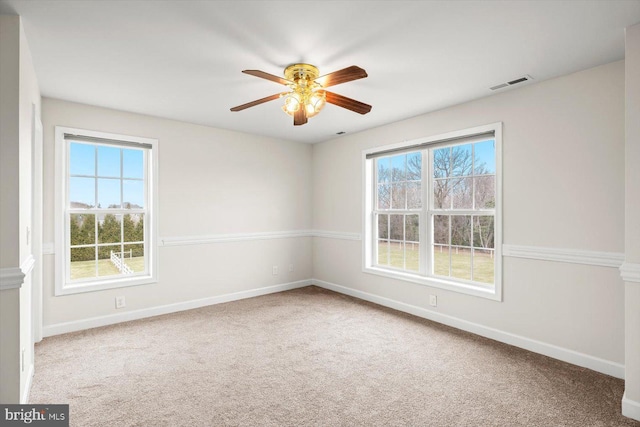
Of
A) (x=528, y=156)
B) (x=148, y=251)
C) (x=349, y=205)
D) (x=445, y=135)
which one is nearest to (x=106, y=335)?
(x=148, y=251)

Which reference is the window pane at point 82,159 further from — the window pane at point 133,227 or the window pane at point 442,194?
the window pane at point 442,194

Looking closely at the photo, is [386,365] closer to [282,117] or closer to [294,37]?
[294,37]

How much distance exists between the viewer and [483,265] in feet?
11.8

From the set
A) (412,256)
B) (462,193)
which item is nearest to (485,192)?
(462,193)

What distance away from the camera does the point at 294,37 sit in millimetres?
2262

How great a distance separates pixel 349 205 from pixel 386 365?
8.76ft

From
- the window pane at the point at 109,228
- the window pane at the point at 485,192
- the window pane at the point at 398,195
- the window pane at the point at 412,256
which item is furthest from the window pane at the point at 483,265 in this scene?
the window pane at the point at 109,228

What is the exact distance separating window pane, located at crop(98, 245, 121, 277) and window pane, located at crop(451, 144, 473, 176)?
163 inches

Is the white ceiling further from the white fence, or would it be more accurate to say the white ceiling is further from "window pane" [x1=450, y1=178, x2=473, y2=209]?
the white fence

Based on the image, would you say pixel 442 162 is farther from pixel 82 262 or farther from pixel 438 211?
pixel 82 262

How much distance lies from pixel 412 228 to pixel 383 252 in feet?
2.08

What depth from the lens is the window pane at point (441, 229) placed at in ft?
12.9

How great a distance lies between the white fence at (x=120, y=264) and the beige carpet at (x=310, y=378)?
0.72 metres

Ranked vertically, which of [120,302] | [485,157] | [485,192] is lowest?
[120,302]
